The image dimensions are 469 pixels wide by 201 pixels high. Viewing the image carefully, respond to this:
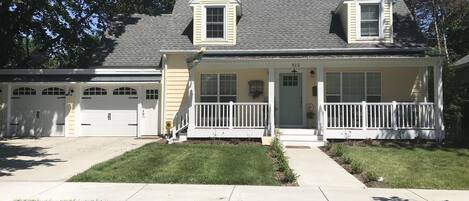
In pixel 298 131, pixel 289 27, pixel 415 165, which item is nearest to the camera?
pixel 415 165

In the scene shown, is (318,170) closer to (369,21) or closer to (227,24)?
(369,21)

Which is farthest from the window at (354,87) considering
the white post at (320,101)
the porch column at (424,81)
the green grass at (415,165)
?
the green grass at (415,165)

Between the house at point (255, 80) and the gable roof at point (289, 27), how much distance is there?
1.8 inches

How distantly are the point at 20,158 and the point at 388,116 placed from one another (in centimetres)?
1204

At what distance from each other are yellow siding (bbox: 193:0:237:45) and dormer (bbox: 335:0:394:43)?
460 centimetres

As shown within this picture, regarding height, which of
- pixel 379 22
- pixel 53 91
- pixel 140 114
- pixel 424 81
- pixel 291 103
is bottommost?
pixel 140 114

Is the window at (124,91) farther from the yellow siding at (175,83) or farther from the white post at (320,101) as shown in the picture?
the white post at (320,101)

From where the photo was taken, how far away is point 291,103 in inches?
730

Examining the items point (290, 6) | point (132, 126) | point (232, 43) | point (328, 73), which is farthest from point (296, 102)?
point (132, 126)

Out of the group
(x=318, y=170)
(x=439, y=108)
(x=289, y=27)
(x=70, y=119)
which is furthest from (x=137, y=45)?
(x=439, y=108)

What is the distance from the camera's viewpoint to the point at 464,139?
1683 cm

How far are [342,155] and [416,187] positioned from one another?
3895 mm

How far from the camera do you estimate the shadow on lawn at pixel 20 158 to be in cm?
1116

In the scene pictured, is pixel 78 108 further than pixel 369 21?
Yes
